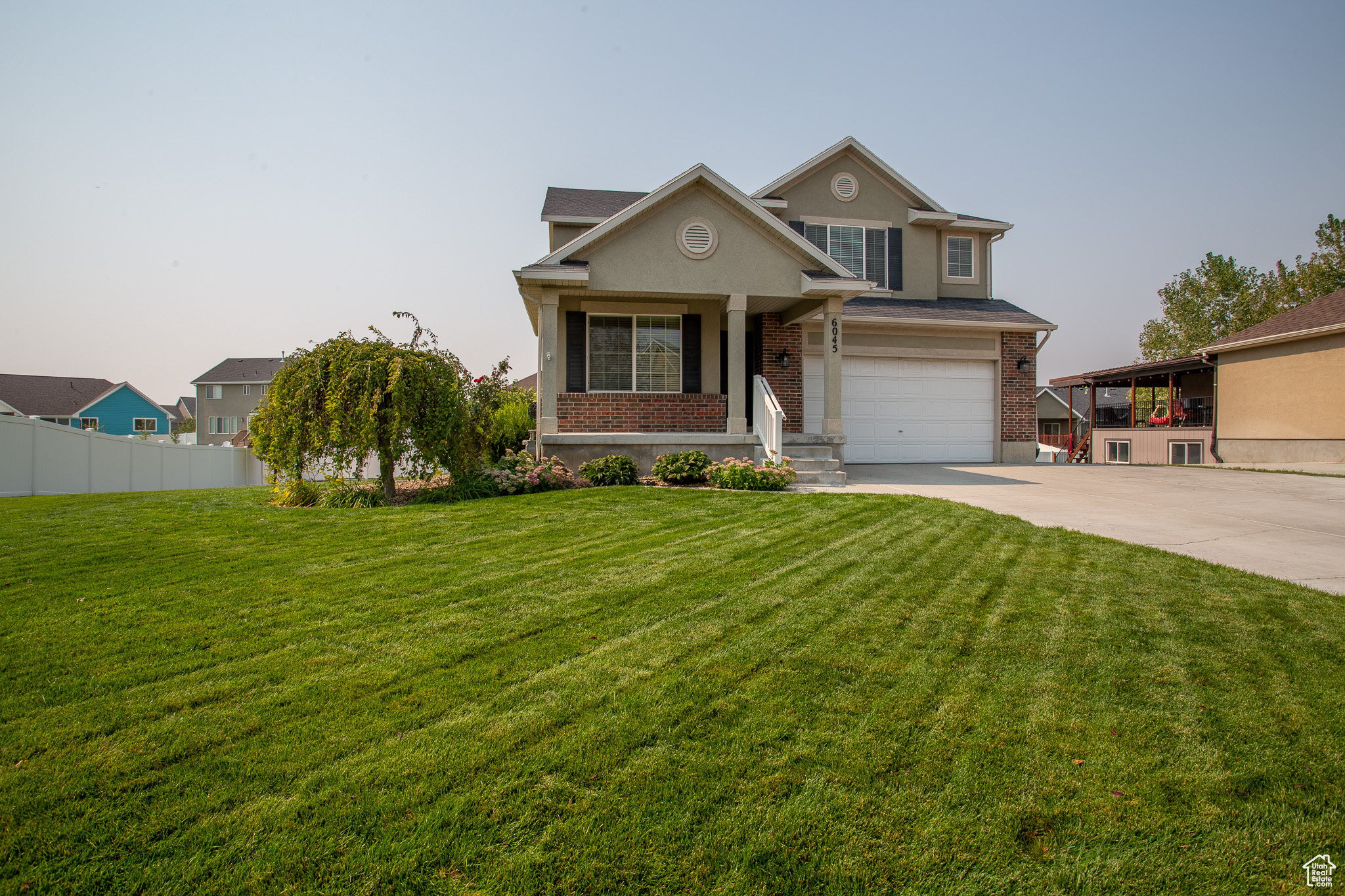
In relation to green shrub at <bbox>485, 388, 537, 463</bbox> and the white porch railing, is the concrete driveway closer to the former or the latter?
the white porch railing

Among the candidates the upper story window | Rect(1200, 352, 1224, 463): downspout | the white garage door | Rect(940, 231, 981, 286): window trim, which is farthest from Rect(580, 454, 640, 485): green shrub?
Rect(1200, 352, 1224, 463): downspout

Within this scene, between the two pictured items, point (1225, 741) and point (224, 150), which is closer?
point (1225, 741)

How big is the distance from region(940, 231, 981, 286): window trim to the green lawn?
13.1m

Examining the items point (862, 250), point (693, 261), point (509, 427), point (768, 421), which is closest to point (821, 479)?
point (768, 421)

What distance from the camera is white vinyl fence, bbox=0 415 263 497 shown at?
11.0 m

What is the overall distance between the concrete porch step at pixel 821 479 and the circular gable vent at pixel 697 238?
423 cm

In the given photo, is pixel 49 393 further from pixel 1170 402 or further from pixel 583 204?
pixel 1170 402

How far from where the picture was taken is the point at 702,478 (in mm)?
10438

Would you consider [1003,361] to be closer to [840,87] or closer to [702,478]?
[840,87]

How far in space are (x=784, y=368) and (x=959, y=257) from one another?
20.7 feet

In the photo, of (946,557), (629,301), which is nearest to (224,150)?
(629,301)

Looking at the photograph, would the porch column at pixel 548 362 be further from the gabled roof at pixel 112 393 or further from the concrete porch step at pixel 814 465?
the gabled roof at pixel 112 393

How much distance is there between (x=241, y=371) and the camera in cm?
4953

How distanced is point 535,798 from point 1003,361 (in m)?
16.2
